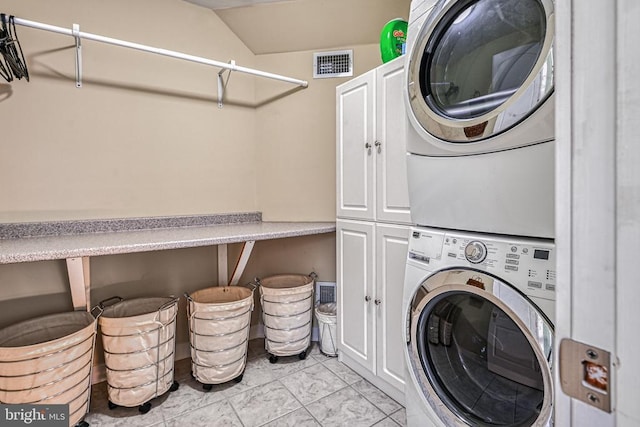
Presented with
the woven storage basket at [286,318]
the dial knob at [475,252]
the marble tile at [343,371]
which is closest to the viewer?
the dial knob at [475,252]

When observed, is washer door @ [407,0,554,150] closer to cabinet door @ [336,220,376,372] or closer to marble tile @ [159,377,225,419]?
cabinet door @ [336,220,376,372]

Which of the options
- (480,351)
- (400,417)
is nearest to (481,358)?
(480,351)

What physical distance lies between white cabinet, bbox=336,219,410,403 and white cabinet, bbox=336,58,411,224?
0.34 ft

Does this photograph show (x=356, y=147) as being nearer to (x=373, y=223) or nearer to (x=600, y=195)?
(x=373, y=223)

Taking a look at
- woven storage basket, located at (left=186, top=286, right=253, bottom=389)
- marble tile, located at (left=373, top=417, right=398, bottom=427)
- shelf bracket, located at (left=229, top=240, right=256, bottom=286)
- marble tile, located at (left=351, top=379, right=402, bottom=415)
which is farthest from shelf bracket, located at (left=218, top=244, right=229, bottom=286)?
marble tile, located at (left=373, top=417, right=398, bottom=427)

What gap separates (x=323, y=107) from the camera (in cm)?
244

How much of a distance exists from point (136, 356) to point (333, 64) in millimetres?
2221

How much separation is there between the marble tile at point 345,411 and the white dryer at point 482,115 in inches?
42.8

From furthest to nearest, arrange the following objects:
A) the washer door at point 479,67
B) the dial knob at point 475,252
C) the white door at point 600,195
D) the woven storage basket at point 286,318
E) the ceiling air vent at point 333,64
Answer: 1. the ceiling air vent at point 333,64
2. the woven storage basket at point 286,318
3. the dial knob at point 475,252
4. the washer door at point 479,67
5. the white door at point 600,195

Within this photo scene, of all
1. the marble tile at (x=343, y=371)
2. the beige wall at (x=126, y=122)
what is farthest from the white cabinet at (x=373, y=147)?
the marble tile at (x=343, y=371)

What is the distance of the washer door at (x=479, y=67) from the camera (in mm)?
848

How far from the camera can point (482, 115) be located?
0.98 meters

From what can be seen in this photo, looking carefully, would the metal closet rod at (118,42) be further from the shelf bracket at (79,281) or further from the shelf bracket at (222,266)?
the shelf bracket at (222,266)

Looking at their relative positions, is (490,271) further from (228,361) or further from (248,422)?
(228,361)
